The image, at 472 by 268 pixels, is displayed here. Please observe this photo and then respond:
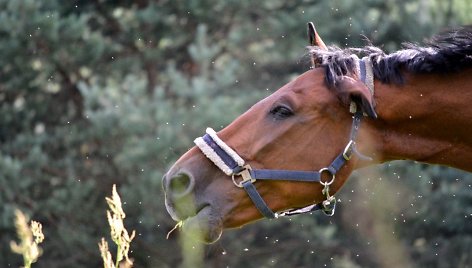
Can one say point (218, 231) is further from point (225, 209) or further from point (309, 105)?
point (309, 105)

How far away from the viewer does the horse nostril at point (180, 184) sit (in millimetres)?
4750

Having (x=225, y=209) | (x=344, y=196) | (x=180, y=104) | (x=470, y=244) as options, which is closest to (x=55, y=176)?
(x=180, y=104)

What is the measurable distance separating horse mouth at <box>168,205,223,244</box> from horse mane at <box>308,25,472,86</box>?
0.89 m

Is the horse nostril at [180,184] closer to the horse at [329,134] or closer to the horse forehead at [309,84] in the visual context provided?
the horse at [329,134]

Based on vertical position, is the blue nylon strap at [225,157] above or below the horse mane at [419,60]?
below

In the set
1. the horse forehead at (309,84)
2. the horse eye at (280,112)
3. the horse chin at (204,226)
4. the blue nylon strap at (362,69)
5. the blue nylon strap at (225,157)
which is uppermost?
the blue nylon strap at (362,69)

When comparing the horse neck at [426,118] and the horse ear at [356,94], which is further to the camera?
the horse neck at [426,118]

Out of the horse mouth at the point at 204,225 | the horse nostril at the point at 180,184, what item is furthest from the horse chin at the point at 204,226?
the horse nostril at the point at 180,184

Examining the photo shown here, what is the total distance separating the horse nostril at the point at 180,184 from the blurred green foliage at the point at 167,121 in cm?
846

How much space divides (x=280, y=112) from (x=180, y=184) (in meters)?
0.62

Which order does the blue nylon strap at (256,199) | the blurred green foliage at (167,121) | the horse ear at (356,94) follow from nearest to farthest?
the horse ear at (356,94) < the blue nylon strap at (256,199) < the blurred green foliage at (167,121)

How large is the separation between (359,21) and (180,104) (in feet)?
10.1

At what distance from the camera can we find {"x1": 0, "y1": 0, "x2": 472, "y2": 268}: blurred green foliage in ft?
46.0

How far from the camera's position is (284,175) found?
4855 millimetres
